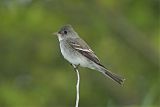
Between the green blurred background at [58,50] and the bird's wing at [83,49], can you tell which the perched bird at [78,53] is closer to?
the bird's wing at [83,49]

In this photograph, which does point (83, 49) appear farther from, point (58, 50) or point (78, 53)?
point (58, 50)

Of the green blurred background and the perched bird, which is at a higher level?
the green blurred background

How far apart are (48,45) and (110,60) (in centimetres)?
119

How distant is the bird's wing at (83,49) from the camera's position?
7.22m

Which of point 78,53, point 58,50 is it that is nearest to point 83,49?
point 78,53

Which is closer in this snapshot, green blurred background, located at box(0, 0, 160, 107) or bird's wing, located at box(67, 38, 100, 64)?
bird's wing, located at box(67, 38, 100, 64)

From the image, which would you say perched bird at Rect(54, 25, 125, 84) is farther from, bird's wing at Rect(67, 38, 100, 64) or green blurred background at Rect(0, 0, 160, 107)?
green blurred background at Rect(0, 0, 160, 107)

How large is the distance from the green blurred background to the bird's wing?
5.41 m

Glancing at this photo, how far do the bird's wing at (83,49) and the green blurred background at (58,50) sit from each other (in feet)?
17.8

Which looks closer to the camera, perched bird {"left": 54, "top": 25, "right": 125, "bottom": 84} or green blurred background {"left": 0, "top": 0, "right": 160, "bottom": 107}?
perched bird {"left": 54, "top": 25, "right": 125, "bottom": 84}

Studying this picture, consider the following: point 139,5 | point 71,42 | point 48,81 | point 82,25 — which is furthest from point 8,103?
point 71,42

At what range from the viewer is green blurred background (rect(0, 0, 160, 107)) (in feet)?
43.2

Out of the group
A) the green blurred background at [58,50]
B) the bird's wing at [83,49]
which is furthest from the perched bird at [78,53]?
the green blurred background at [58,50]

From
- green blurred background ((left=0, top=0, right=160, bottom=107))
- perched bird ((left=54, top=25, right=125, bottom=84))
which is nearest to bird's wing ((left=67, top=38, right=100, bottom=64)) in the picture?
perched bird ((left=54, top=25, right=125, bottom=84))
